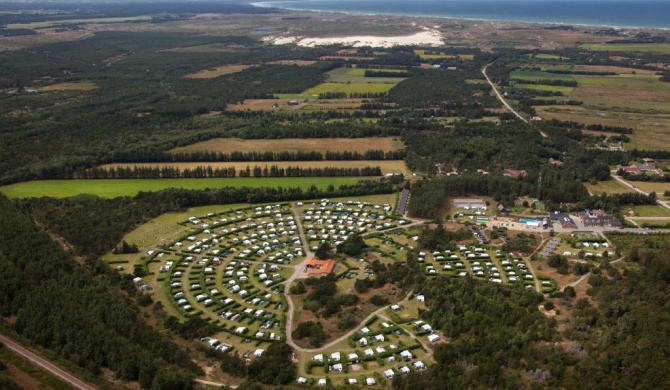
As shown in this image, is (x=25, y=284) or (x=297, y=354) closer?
(x=297, y=354)

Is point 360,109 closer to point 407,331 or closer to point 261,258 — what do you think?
point 261,258

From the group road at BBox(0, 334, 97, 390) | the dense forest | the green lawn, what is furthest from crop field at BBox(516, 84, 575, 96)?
road at BBox(0, 334, 97, 390)

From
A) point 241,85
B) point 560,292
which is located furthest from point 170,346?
point 241,85

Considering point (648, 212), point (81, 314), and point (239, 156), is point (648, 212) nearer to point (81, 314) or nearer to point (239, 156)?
point (239, 156)

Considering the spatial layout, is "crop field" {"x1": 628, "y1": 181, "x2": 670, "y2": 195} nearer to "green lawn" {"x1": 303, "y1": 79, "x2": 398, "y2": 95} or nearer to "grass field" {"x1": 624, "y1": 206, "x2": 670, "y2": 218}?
"grass field" {"x1": 624, "y1": 206, "x2": 670, "y2": 218}

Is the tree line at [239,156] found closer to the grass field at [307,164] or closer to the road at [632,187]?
the grass field at [307,164]

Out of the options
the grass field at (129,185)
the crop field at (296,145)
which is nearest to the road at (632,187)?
the crop field at (296,145)
